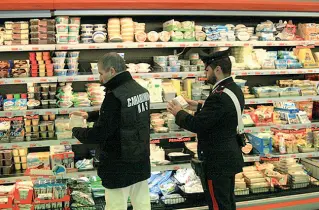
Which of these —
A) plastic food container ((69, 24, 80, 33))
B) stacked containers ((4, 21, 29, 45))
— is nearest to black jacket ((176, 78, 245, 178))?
plastic food container ((69, 24, 80, 33))

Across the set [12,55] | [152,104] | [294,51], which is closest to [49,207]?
[152,104]

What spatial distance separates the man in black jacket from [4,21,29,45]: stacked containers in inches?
50.8

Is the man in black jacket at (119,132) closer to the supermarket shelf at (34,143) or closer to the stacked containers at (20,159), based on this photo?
the supermarket shelf at (34,143)

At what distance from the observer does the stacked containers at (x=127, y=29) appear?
417 centimetres

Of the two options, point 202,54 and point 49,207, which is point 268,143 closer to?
point 202,54

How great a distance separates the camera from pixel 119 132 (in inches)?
117

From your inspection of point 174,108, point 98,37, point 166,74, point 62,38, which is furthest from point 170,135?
point 62,38

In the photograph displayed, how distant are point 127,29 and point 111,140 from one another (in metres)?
1.62

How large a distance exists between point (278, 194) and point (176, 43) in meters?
2.14

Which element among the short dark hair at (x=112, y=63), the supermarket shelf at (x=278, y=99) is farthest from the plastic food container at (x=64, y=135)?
the supermarket shelf at (x=278, y=99)

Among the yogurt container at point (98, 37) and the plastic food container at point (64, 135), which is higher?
the yogurt container at point (98, 37)

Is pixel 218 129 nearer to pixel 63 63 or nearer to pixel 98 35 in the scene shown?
pixel 98 35

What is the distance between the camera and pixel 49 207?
3736mm

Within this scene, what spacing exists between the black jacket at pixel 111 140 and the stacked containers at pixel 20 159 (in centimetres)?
141
